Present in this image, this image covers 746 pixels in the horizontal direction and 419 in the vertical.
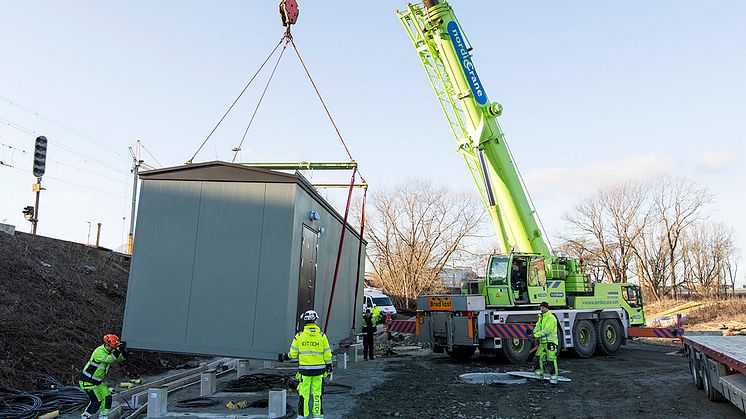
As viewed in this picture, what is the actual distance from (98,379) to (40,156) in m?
16.0

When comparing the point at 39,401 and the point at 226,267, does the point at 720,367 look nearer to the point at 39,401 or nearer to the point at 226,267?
the point at 226,267

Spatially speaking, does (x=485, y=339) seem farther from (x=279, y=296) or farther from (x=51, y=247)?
(x=51, y=247)

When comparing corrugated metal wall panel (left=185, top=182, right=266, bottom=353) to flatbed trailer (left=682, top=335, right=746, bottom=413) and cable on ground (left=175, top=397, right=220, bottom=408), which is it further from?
flatbed trailer (left=682, top=335, right=746, bottom=413)

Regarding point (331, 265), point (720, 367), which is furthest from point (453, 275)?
point (720, 367)

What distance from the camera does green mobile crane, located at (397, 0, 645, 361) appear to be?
14.0 metres

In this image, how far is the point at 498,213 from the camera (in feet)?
47.5

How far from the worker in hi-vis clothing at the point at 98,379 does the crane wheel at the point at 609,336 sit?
12.9 metres

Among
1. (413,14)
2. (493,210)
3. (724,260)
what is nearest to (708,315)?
(493,210)

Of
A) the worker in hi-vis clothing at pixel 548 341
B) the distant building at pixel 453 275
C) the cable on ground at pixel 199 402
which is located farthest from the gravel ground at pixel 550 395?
the distant building at pixel 453 275

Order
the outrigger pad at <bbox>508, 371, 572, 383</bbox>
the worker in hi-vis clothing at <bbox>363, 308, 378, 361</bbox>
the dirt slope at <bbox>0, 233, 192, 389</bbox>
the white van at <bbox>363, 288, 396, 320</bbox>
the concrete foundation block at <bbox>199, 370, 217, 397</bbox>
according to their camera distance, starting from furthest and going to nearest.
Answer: the white van at <bbox>363, 288, 396, 320</bbox> < the worker in hi-vis clothing at <bbox>363, 308, 378, 361</bbox> < the outrigger pad at <bbox>508, 371, 572, 383</bbox> < the dirt slope at <bbox>0, 233, 192, 389</bbox> < the concrete foundation block at <bbox>199, 370, 217, 397</bbox>

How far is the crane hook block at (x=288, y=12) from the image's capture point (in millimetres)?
9873

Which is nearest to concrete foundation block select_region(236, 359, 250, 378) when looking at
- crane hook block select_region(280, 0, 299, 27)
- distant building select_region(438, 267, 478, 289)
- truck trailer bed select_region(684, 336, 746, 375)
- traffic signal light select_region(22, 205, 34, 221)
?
crane hook block select_region(280, 0, 299, 27)

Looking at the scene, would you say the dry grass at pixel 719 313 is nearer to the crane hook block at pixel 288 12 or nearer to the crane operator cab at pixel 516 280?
the crane operator cab at pixel 516 280

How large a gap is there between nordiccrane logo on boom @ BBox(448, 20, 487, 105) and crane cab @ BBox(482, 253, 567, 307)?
14.3 feet
